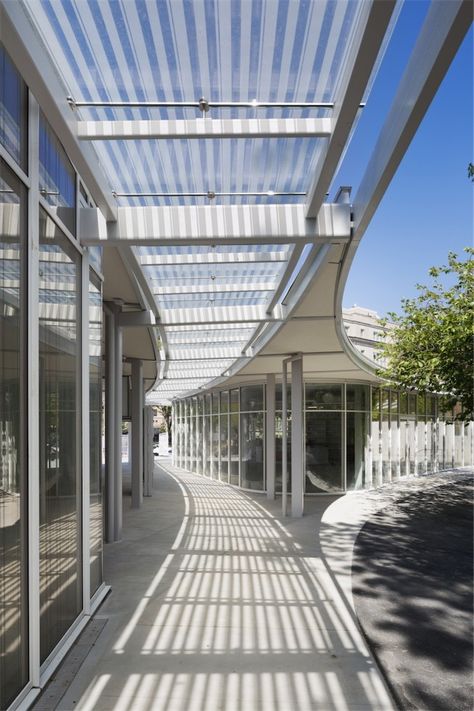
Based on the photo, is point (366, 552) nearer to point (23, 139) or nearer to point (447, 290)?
point (447, 290)

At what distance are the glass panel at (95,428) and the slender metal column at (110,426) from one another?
2695 mm

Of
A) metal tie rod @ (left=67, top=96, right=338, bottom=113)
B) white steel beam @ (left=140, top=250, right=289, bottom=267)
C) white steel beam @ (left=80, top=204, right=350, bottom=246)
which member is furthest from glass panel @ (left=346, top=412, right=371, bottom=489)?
metal tie rod @ (left=67, top=96, right=338, bottom=113)

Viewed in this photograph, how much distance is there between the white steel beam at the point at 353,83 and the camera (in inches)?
110

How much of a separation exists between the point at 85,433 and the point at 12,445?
7.00 ft

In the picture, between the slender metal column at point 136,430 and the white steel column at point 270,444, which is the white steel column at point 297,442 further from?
the slender metal column at point 136,430

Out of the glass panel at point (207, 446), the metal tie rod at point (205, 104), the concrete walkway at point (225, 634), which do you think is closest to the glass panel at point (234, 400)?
the glass panel at point (207, 446)

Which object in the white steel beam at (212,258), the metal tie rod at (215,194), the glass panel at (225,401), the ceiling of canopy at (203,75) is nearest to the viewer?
the ceiling of canopy at (203,75)

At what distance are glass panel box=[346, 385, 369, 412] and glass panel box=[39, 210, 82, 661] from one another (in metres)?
12.8

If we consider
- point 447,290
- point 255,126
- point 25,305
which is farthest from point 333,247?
point 447,290

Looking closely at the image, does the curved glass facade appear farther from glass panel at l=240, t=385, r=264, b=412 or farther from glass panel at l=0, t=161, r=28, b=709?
glass panel at l=0, t=161, r=28, b=709

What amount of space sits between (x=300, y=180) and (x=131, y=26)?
2.40 m

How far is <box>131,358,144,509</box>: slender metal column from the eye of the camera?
47.4 ft

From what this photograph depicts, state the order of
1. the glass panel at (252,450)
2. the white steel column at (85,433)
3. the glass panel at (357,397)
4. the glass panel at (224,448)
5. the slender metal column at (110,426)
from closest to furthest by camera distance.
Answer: the white steel column at (85,433), the slender metal column at (110,426), the glass panel at (357,397), the glass panel at (252,450), the glass panel at (224,448)

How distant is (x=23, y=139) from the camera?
421 cm
